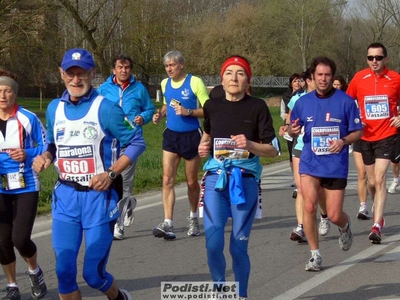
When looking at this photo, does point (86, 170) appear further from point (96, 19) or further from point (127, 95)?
point (96, 19)

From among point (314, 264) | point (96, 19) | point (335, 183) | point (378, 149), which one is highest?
point (96, 19)

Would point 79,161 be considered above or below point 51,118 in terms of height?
below

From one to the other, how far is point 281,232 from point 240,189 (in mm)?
3863

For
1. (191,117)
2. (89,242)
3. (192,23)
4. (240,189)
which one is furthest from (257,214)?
(192,23)

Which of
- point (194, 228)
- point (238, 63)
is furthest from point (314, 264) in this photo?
point (238, 63)

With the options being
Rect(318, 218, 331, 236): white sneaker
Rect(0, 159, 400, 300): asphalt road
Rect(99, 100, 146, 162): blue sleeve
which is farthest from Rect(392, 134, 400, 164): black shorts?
Rect(99, 100, 146, 162): blue sleeve

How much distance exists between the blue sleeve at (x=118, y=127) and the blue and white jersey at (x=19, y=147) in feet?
4.41

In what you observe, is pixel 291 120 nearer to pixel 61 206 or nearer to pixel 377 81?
pixel 377 81

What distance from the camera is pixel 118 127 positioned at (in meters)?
4.97

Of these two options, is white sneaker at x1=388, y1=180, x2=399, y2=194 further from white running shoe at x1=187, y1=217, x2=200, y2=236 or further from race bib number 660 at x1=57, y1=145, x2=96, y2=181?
race bib number 660 at x1=57, y1=145, x2=96, y2=181

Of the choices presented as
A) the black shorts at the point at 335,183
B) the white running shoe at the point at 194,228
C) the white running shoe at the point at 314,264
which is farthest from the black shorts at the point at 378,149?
the white running shoe at the point at 314,264

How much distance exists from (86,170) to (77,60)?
2.38 feet

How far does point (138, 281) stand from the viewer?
675 centimetres

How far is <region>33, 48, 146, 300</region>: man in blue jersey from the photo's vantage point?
4.82 meters
